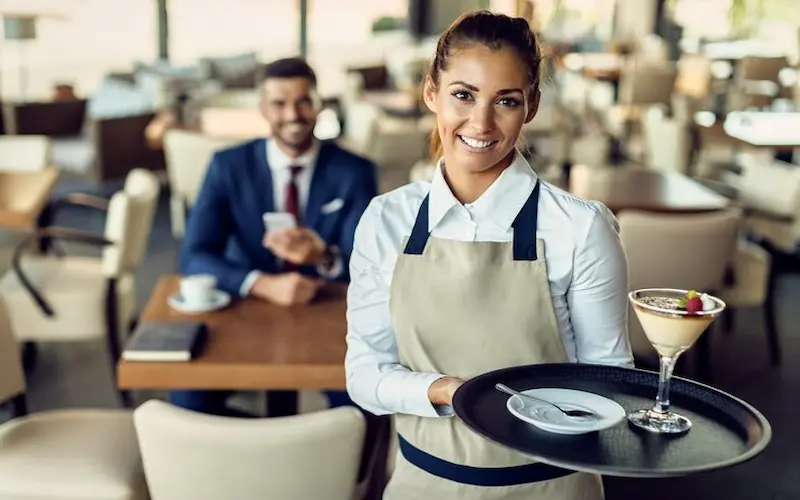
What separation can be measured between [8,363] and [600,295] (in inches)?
70.8

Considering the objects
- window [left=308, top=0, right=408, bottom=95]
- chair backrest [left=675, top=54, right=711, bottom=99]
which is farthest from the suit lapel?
window [left=308, top=0, right=408, bottom=95]

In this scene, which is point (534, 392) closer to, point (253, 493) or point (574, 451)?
point (574, 451)

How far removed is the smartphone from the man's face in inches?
9.1

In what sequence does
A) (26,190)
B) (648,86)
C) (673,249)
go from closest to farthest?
(673,249), (26,190), (648,86)

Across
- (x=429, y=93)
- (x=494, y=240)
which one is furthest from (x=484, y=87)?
(x=494, y=240)

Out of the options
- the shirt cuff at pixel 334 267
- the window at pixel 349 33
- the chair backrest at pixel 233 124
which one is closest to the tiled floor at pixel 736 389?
the chair backrest at pixel 233 124

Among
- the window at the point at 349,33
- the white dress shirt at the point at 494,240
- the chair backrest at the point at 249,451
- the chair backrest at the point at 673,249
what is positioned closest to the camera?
the white dress shirt at the point at 494,240

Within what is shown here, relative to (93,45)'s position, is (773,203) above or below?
below

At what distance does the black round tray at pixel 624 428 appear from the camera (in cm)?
132

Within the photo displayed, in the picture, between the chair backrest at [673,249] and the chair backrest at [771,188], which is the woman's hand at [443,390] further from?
the chair backrest at [771,188]

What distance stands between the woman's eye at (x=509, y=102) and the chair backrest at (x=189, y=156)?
12.3ft

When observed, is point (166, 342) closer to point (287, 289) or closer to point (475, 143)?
point (287, 289)

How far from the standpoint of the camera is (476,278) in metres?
1.57

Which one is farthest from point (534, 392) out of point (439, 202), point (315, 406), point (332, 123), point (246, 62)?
point (246, 62)
